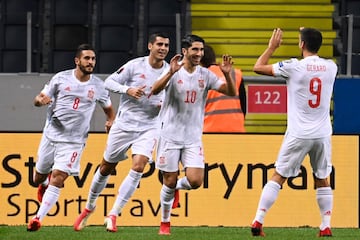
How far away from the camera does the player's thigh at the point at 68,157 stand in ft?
41.0

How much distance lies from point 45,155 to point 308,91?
3.14m

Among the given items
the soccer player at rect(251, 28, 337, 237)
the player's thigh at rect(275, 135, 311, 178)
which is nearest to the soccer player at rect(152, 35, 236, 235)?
the soccer player at rect(251, 28, 337, 237)

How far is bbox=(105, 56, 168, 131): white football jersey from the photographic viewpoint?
1246cm

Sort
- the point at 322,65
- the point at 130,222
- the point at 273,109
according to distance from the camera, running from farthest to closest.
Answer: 1. the point at 273,109
2. the point at 130,222
3. the point at 322,65

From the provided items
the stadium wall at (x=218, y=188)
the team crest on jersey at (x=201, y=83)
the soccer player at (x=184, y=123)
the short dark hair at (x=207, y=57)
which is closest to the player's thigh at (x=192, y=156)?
the soccer player at (x=184, y=123)

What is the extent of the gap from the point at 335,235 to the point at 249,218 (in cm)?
218

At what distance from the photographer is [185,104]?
11805 millimetres

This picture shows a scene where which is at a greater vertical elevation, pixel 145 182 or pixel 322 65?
pixel 322 65

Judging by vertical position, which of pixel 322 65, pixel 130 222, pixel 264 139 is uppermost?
pixel 322 65

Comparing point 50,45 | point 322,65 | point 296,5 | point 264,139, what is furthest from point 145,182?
point 296,5

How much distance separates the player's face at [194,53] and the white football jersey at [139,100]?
0.76 metres

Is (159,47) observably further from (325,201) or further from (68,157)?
(325,201)

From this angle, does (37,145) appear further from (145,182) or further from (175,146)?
(175,146)

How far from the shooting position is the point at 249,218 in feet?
46.5
